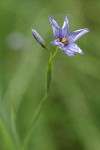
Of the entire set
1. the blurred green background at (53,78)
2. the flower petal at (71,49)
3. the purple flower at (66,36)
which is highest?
the purple flower at (66,36)

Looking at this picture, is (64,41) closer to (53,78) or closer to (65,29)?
(65,29)

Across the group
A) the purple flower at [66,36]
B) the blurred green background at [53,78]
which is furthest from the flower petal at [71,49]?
the blurred green background at [53,78]

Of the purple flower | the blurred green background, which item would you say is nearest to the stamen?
the purple flower

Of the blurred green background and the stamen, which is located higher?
the stamen

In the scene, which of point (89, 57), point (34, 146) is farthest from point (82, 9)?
point (34, 146)

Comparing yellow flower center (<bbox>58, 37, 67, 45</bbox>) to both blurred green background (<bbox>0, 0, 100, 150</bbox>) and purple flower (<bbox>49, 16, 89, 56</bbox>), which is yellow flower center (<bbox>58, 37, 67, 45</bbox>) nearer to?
purple flower (<bbox>49, 16, 89, 56</bbox>)

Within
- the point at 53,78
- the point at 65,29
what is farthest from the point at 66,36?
the point at 53,78

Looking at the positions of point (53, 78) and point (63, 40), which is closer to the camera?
point (63, 40)

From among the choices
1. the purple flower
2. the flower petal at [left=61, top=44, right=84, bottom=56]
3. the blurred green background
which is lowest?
the blurred green background

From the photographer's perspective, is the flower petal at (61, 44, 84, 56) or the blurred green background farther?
the blurred green background

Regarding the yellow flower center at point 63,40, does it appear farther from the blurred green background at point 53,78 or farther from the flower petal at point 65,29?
the blurred green background at point 53,78
